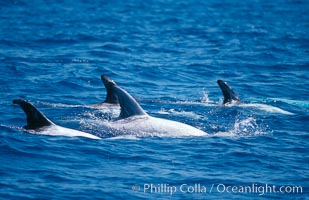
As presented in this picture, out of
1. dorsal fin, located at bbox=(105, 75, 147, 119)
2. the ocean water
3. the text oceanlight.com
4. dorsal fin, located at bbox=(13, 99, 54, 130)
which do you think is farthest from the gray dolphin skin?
the text oceanlight.com

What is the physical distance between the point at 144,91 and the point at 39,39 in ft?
39.1

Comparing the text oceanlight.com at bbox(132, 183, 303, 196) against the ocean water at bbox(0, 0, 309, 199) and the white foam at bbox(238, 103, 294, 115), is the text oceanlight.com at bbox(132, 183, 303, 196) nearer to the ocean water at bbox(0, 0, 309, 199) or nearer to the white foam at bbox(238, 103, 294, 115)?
the ocean water at bbox(0, 0, 309, 199)

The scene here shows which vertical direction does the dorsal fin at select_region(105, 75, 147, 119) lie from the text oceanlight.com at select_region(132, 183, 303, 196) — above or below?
above

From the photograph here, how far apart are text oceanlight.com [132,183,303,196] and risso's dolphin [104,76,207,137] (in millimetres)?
3761

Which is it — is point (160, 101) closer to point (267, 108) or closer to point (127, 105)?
point (267, 108)

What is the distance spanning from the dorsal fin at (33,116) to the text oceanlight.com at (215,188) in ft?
12.8

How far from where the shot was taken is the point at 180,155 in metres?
14.5

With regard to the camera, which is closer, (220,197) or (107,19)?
(220,197)

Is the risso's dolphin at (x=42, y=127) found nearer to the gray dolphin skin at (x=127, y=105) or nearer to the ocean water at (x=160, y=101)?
the ocean water at (x=160, y=101)

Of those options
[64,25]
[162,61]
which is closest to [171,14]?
[64,25]

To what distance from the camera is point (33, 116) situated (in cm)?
1522

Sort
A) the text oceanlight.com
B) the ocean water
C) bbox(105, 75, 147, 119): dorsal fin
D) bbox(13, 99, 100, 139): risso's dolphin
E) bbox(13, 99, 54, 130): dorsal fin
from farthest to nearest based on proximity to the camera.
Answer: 1. bbox(105, 75, 147, 119): dorsal fin
2. bbox(13, 99, 100, 139): risso's dolphin
3. bbox(13, 99, 54, 130): dorsal fin
4. the ocean water
5. the text oceanlight.com

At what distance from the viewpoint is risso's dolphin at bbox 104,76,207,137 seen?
1622 cm

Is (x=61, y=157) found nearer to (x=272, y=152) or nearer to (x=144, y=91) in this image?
(x=272, y=152)
